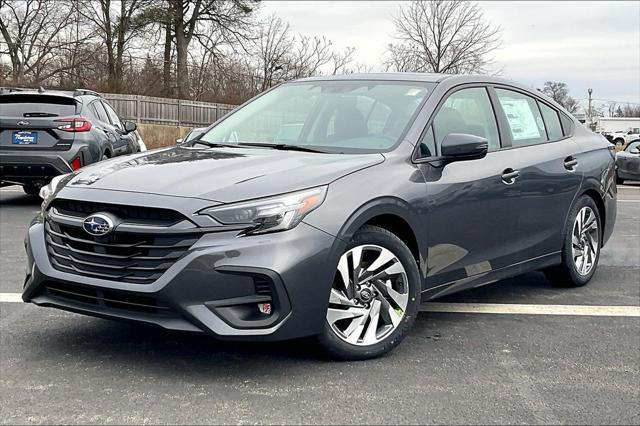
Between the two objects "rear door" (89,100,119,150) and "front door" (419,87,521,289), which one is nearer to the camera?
"front door" (419,87,521,289)

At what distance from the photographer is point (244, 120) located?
510 cm

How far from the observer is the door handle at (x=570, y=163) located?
5406 millimetres

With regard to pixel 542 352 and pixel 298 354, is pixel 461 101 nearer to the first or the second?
pixel 542 352

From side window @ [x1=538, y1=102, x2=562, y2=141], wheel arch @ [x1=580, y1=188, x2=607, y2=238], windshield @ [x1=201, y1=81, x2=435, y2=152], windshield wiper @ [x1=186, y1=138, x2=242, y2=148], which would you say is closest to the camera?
windshield @ [x1=201, y1=81, x2=435, y2=152]

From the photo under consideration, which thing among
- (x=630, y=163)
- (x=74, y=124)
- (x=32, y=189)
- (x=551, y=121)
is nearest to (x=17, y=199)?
(x=32, y=189)

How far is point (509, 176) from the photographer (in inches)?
188

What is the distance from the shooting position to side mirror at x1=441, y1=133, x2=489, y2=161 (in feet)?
13.9

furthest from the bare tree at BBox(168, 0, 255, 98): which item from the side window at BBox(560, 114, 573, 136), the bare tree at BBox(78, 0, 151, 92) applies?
the side window at BBox(560, 114, 573, 136)

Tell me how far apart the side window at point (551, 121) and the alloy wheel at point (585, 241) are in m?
0.59

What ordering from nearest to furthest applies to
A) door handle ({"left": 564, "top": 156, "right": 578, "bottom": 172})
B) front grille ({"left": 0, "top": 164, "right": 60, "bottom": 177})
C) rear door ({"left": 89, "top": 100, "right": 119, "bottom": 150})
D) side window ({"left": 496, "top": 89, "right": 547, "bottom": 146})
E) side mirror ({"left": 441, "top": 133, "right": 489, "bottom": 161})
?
side mirror ({"left": 441, "top": 133, "right": 489, "bottom": 161}) → side window ({"left": 496, "top": 89, "right": 547, "bottom": 146}) → door handle ({"left": 564, "top": 156, "right": 578, "bottom": 172}) → front grille ({"left": 0, "top": 164, "right": 60, "bottom": 177}) → rear door ({"left": 89, "top": 100, "right": 119, "bottom": 150})

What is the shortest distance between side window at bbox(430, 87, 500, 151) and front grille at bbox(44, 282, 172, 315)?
1.94m

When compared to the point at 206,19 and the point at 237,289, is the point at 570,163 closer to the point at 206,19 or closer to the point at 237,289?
the point at 237,289

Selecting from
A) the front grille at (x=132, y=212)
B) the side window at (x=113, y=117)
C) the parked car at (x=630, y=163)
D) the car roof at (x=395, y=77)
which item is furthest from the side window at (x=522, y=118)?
the parked car at (x=630, y=163)

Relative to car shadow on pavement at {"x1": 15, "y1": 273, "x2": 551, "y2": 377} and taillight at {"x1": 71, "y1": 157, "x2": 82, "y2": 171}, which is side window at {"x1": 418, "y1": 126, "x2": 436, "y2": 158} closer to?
car shadow on pavement at {"x1": 15, "y1": 273, "x2": 551, "y2": 377}
